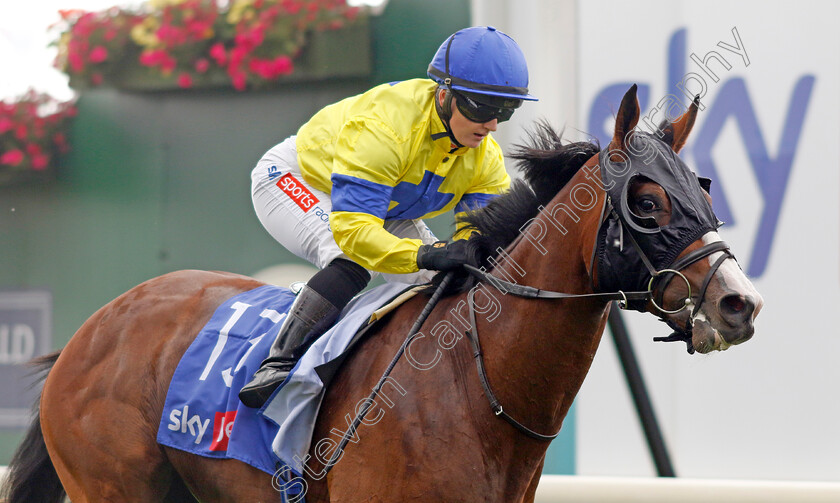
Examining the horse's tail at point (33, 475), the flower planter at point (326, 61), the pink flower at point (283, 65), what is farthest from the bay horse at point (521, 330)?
the pink flower at point (283, 65)

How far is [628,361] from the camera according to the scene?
13.1ft

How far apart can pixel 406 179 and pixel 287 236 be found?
1.64ft

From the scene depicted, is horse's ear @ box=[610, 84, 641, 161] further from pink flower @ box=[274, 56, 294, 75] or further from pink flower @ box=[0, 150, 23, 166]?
pink flower @ box=[0, 150, 23, 166]

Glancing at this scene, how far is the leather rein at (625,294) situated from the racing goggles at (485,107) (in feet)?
1.51

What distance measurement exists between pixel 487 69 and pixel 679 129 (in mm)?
570

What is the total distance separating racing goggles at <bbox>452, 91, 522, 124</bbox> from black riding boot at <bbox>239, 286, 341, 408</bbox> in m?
0.70

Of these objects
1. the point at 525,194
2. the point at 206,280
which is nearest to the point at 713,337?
the point at 525,194

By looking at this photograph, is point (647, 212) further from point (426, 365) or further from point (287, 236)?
point (287, 236)

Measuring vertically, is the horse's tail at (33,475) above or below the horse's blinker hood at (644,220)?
below

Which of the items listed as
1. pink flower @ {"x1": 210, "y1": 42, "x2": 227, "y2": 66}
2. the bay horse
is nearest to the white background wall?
the bay horse

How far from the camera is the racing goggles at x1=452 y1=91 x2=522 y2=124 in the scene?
2350 mm

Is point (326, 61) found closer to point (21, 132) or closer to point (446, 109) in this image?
point (21, 132)

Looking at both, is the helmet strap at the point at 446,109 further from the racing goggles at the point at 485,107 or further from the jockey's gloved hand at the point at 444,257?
the jockey's gloved hand at the point at 444,257

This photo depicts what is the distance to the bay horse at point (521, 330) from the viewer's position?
182 centimetres
